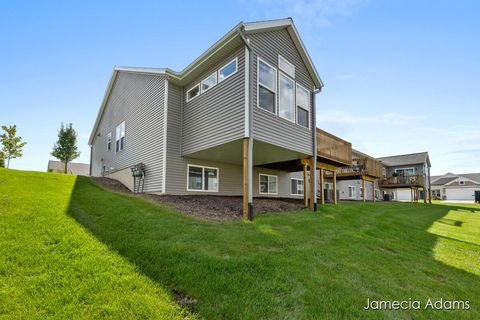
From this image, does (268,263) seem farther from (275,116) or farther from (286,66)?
(286,66)

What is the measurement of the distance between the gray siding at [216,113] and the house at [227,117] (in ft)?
0.12

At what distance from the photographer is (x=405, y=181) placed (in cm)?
2798

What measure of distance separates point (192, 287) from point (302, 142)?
8.62 m

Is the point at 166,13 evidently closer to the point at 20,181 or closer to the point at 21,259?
the point at 20,181

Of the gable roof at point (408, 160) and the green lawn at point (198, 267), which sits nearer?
the green lawn at point (198, 267)

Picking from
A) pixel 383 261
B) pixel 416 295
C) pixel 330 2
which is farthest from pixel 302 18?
pixel 416 295

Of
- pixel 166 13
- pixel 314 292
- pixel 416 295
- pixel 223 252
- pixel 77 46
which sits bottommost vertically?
pixel 416 295

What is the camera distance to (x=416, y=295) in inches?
158

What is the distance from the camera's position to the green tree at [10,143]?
85.0ft

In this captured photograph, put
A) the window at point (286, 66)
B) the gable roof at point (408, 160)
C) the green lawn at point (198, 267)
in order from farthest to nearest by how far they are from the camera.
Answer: the gable roof at point (408, 160), the window at point (286, 66), the green lawn at point (198, 267)

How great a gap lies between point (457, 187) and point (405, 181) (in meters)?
31.5

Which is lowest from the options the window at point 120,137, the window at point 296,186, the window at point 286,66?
the window at point 296,186

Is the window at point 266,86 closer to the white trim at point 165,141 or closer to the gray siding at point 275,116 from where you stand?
the gray siding at point 275,116


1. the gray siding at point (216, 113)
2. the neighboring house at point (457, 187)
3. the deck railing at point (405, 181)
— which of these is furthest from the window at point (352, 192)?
the neighboring house at point (457, 187)
